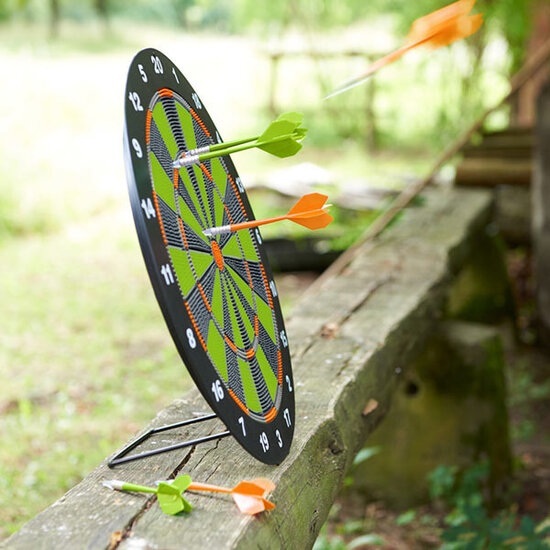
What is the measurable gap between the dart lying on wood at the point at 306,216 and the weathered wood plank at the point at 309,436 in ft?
1.48

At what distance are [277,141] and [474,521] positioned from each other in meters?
1.61

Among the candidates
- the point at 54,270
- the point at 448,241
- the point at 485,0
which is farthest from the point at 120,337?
the point at 485,0

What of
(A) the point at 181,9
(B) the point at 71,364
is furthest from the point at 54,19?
(B) the point at 71,364

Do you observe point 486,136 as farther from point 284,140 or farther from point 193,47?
point 193,47

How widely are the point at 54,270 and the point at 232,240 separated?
174 inches

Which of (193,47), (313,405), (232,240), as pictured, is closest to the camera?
(232,240)

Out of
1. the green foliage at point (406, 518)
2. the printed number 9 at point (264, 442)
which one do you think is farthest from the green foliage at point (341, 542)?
the printed number 9 at point (264, 442)

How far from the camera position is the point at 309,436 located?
62.7 inches

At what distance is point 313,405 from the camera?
5.81 feet

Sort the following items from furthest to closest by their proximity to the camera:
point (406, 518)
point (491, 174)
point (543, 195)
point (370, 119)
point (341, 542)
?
point (370, 119) → point (491, 174) → point (543, 195) → point (406, 518) → point (341, 542)

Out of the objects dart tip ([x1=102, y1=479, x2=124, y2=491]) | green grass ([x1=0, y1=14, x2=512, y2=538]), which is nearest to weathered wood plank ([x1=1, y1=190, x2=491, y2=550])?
dart tip ([x1=102, y1=479, x2=124, y2=491])

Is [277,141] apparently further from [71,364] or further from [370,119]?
[370,119]

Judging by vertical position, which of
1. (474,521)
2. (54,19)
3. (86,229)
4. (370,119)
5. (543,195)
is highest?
(54,19)

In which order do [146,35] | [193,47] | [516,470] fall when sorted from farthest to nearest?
[146,35] → [193,47] → [516,470]
